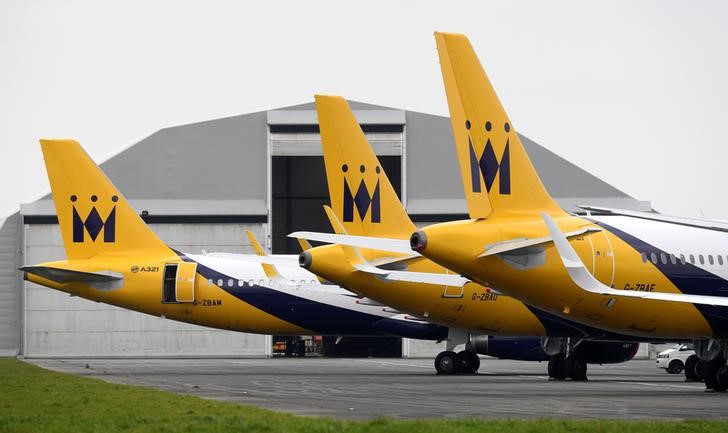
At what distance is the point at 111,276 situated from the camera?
48.4 m

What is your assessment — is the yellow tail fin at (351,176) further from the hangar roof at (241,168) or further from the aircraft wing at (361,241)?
the hangar roof at (241,168)

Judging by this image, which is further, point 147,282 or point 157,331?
point 157,331

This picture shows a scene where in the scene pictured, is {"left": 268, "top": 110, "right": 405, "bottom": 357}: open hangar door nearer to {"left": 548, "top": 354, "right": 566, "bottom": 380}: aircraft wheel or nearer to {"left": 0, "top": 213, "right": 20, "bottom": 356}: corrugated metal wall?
{"left": 0, "top": 213, "right": 20, "bottom": 356}: corrugated metal wall

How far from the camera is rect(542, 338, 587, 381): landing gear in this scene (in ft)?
133

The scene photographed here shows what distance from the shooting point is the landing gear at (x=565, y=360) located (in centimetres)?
4056

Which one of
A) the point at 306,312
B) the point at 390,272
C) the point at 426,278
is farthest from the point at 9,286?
the point at 426,278

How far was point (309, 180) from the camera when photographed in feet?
256

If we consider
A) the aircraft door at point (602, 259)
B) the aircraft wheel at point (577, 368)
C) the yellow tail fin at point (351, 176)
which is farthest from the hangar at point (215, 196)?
the aircraft door at point (602, 259)

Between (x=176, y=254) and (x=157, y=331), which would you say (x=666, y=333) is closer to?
(x=176, y=254)

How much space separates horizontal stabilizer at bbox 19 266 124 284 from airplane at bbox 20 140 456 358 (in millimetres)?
36

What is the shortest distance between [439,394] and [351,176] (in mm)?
13060

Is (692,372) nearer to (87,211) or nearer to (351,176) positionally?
(351,176)

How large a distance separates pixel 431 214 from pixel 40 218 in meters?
20.5

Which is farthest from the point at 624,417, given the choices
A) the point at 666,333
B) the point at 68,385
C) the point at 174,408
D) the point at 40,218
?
the point at 40,218
